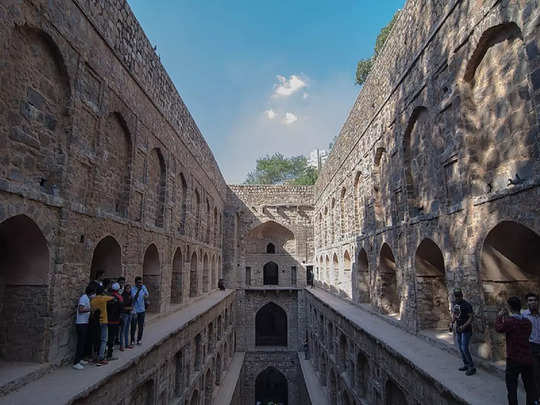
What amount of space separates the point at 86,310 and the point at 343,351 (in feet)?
26.2

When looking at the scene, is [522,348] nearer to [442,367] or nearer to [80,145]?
[442,367]

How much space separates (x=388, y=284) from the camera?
9398 millimetres

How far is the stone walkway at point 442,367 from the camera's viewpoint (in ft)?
13.3

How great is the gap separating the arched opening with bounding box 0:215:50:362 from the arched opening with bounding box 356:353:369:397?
676 cm

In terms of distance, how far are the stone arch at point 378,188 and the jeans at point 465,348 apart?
4714mm

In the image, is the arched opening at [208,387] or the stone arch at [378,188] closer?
the stone arch at [378,188]

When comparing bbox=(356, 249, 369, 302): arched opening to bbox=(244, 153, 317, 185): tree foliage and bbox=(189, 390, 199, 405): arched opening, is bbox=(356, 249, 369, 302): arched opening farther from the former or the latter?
bbox=(244, 153, 317, 185): tree foliage

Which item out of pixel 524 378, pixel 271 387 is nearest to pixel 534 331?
pixel 524 378

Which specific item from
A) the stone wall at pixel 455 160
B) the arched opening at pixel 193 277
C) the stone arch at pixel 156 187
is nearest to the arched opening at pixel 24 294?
the stone arch at pixel 156 187

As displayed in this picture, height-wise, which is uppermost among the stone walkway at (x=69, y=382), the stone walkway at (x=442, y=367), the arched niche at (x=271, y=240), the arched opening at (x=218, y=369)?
the arched niche at (x=271, y=240)

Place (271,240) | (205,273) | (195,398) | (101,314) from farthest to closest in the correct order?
1. (271,240)
2. (205,273)
3. (195,398)
4. (101,314)

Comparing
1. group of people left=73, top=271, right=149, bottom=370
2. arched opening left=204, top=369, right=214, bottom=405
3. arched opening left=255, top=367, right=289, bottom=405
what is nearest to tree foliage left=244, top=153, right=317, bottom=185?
arched opening left=255, top=367, right=289, bottom=405

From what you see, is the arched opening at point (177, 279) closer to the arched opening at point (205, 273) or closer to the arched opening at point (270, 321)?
the arched opening at point (205, 273)

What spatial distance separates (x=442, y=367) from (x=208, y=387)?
9720 mm
